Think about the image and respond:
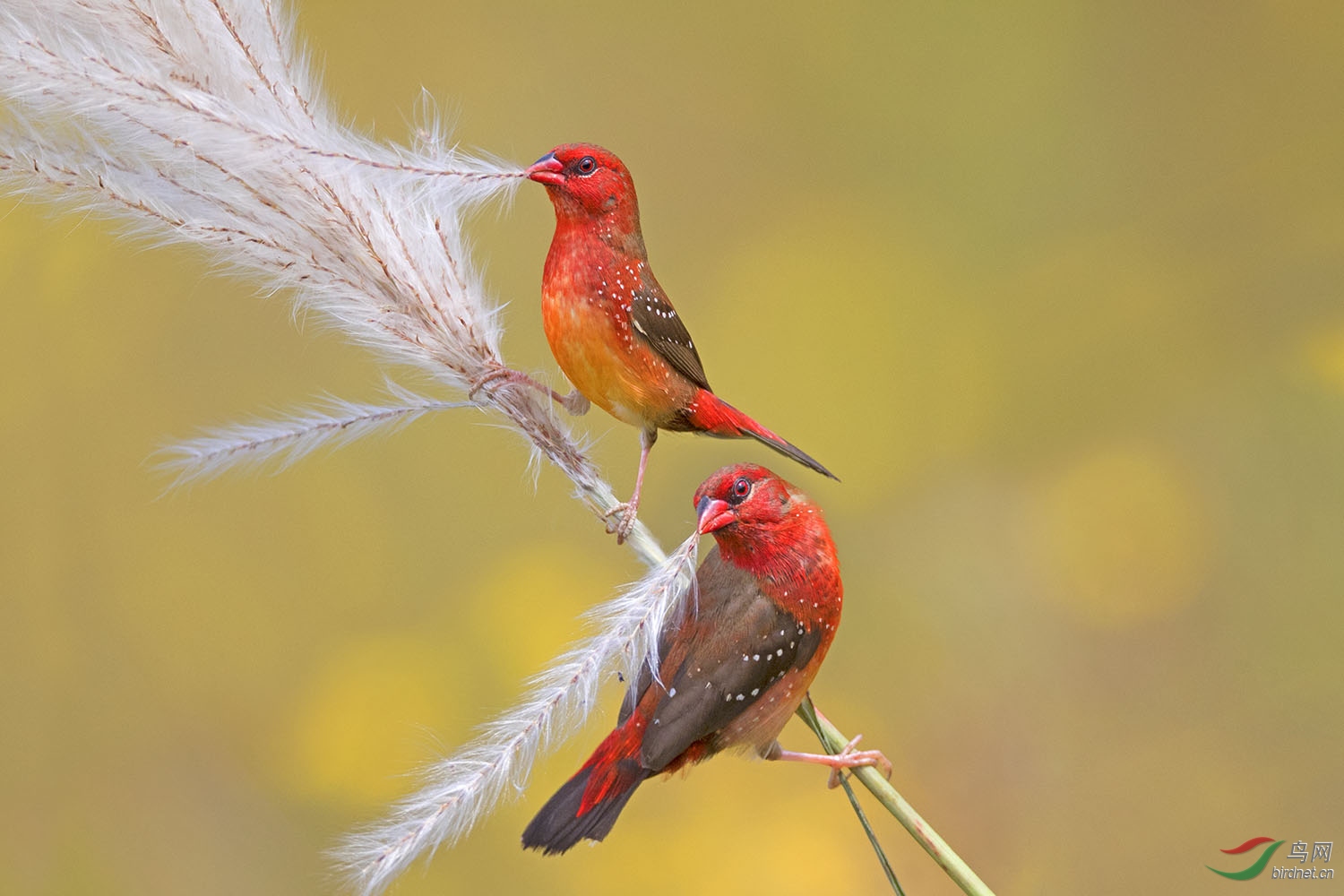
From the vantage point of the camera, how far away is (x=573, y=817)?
0.72m

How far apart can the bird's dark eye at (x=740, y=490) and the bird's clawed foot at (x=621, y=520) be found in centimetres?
6

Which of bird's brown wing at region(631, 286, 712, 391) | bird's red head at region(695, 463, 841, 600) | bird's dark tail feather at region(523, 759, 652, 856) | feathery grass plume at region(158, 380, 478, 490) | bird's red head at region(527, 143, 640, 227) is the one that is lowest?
bird's dark tail feather at region(523, 759, 652, 856)

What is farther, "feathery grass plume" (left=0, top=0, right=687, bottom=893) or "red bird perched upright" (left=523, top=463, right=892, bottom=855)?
"red bird perched upright" (left=523, top=463, right=892, bottom=855)

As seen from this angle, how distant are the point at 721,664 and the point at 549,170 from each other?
0.32 metres

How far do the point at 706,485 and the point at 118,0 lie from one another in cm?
43

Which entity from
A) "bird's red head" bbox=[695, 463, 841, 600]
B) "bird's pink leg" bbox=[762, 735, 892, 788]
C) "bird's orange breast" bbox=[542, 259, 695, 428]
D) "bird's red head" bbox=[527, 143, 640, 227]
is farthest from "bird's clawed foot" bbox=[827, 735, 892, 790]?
"bird's red head" bbox=[527, 143, 640, 227]

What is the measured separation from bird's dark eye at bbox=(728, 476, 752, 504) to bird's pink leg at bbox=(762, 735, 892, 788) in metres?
0.16

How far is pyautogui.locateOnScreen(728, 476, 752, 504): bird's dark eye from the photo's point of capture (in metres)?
0.69

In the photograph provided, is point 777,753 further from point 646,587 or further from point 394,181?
point 394,181

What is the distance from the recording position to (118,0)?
2.14 feet

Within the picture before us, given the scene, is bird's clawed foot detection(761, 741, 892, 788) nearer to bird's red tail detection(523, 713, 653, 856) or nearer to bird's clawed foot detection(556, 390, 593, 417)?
bird's red tail detection(523, 713, 653, 856)

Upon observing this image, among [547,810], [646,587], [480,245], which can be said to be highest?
[480,245]

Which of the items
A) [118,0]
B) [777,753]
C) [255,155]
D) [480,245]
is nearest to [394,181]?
[255,155]

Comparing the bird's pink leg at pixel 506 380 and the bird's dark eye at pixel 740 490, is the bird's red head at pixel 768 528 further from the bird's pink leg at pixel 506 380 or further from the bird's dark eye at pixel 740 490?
the bird's pink leg at pixel 506 380
